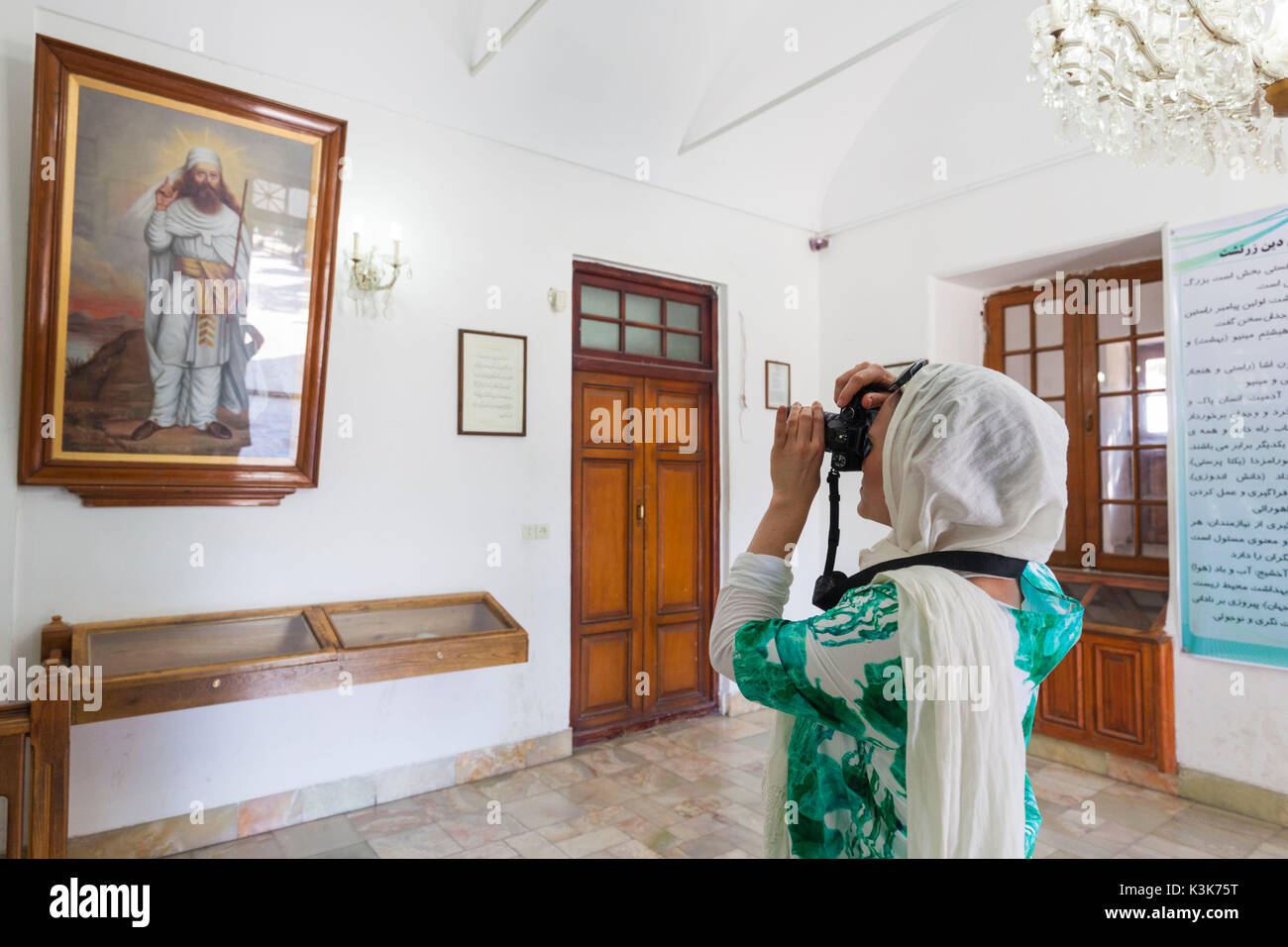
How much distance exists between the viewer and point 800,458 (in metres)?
1.07

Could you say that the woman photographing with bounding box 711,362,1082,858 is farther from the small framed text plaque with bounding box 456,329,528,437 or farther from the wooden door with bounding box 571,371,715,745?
the wooden door with bounding box 571,371,715,745

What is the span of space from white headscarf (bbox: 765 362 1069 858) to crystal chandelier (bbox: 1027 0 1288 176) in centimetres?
176

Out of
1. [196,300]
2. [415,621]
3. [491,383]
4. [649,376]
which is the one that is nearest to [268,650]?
[415,621]

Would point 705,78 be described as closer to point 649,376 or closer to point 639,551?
point 649,376

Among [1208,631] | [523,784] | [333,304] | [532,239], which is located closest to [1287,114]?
[1208,631]

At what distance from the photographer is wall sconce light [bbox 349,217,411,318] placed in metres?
3.39

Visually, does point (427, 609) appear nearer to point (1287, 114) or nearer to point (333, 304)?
point (333, 304)

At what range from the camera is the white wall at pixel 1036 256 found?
3369 millimetres

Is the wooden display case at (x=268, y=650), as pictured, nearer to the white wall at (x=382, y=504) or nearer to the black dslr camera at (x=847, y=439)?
the white wall at (x=382, y=504)

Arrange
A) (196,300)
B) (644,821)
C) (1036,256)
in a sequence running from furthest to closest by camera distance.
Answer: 1. (1036,256)
2. (644,821)
3. (196,300)

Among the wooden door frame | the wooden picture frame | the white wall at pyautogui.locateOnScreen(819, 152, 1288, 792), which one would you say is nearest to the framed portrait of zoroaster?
the wooden door frame

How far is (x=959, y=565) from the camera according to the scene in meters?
0.96

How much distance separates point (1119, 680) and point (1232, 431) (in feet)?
4.27

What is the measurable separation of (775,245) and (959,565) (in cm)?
451
